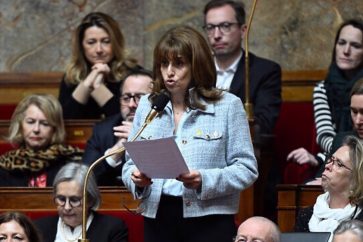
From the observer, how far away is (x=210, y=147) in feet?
16.3

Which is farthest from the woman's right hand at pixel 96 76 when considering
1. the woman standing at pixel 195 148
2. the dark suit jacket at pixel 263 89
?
the woman standing at pixel 195 148

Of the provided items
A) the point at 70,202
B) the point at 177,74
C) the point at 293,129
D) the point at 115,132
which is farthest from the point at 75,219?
the point at 293,129

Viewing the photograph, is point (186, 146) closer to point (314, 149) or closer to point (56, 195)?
point (56, 195)

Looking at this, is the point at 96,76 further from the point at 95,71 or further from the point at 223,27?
the point at 223,27

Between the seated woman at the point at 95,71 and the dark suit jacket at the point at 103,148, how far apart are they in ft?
1.66

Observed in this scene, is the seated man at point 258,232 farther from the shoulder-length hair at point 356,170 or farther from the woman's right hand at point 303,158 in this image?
the woman's right hand at point 303,158

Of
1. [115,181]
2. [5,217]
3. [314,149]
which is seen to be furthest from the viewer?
[314,149]

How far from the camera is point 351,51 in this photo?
22.3 ft

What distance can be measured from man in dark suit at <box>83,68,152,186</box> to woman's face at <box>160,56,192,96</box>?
1220 millimetres

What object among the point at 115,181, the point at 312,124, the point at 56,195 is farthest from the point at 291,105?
the point at 56,195

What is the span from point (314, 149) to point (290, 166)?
45 centimetres

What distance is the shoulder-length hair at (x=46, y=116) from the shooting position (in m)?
6.76

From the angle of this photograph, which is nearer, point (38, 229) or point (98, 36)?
point (38, 229)

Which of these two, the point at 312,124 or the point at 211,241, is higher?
the point at 312,124
